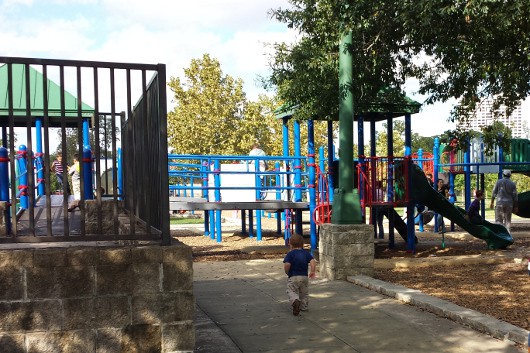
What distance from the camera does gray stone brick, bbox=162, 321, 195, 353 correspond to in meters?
5.02

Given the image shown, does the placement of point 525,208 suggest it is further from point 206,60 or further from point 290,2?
point 206,60

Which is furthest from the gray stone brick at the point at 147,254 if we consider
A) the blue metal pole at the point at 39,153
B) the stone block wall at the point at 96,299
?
the blue metal pole at the point at 39,153

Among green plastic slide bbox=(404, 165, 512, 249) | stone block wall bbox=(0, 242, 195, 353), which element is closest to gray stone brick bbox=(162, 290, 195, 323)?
stone block wall bbox=(0, 242, 195, 353)

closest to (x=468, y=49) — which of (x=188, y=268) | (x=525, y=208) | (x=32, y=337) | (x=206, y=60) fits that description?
(x=188, y=268)

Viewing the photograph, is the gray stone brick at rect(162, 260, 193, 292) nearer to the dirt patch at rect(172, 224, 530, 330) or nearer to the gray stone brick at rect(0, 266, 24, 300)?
the gray stone brick at rect(0, 266, 24, 300)

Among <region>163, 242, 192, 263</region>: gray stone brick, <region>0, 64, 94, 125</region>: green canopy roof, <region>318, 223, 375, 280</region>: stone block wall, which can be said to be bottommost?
<region>318, 223, 375, 280</region>: stone block wall

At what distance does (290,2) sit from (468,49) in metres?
3.69

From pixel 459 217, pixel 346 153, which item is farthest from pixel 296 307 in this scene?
pixel 459 217

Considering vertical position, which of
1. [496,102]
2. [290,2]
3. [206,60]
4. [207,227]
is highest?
[206,60]

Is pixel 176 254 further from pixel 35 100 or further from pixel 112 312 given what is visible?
pixel 35 100

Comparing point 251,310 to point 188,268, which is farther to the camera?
point 251,310

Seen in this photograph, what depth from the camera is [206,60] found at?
38.6 metres

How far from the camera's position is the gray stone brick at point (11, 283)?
472 cm

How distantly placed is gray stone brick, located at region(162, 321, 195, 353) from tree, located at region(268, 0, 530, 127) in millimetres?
6850
